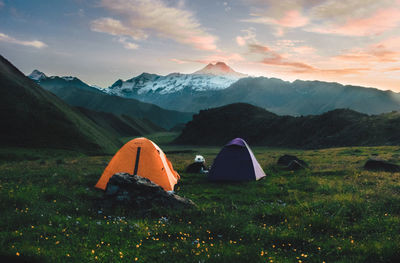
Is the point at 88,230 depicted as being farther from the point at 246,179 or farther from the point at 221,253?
the point at 246,179

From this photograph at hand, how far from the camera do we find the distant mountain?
6347cm

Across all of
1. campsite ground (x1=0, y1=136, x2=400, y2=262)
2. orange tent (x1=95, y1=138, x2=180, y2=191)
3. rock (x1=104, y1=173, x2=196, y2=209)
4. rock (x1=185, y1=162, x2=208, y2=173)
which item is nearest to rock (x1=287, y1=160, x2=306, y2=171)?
rock (x1=185, y1=162, x2=208, y2=173)

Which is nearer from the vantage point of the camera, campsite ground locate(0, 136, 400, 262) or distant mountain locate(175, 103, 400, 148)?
campsite ground locate(0, 136, 400, 262)

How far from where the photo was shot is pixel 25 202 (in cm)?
1004

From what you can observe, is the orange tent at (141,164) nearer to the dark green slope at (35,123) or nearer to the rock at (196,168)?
the rock at (196,168)

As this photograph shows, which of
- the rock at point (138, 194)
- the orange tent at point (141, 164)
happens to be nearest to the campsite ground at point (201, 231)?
the rock at point (138, 194)

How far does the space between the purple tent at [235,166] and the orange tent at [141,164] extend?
12.2ft

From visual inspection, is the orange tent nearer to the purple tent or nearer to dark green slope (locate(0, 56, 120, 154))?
the purple tent

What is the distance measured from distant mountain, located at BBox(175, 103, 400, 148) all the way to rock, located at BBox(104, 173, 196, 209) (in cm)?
5802

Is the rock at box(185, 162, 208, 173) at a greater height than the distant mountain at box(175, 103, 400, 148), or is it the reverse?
the distant mountain at box(175, 103, 400, 148)

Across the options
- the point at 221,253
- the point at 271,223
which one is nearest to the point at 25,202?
the point at 221,253

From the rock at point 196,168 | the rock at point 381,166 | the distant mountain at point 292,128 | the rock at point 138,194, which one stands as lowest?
the rock at point 196,168

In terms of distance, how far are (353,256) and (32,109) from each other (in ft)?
259

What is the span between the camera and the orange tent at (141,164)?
49.0 feet
